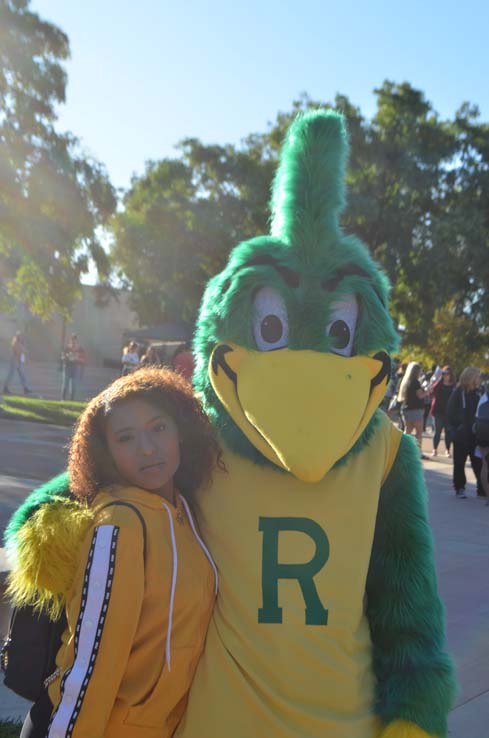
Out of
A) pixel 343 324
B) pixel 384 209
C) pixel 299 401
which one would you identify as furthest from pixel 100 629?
pixel 384 209

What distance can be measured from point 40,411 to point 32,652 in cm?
1361

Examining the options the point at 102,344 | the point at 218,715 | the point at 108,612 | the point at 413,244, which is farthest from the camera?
the point at 102,344

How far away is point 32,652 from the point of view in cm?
203

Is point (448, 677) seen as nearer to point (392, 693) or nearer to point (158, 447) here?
point (392, 693)

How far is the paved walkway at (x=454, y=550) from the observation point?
12.5 ft

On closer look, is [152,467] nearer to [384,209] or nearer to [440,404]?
[440,404]

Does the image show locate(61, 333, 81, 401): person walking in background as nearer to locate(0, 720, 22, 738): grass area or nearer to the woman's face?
locate(0, 720, 22, 738): grass area

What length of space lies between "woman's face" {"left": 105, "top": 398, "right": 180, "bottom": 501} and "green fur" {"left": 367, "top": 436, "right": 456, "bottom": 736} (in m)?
0.61

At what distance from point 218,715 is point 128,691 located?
23cm

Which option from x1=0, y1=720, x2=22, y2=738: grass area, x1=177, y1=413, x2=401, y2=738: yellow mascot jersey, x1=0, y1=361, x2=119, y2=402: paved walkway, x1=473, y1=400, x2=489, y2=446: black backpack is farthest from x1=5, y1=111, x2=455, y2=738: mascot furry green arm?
→ x1=0, y1=361, x2=119, y2=402: paved walkway

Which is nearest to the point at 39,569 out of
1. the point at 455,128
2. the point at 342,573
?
the point at 342,573

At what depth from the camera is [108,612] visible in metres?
1.74

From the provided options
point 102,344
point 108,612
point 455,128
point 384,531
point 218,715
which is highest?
point 455,128

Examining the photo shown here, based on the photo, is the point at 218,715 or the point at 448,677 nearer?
the point at 218,715
